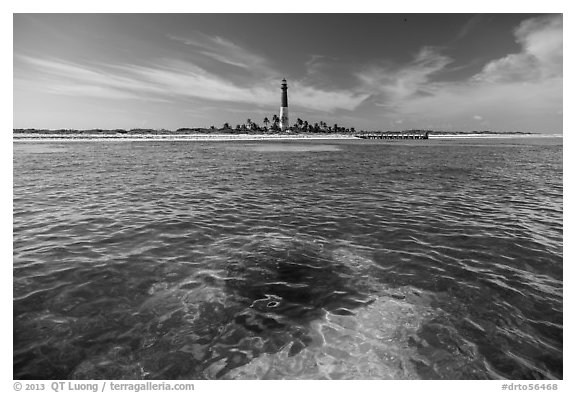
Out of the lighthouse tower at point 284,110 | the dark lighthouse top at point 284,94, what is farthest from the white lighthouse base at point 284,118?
the dark lighthouse top at point 284,94

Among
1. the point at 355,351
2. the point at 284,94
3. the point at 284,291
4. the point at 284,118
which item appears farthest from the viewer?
the point at 284,118

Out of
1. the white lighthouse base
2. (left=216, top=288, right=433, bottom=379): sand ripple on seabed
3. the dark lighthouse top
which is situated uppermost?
the dark lighthouse top

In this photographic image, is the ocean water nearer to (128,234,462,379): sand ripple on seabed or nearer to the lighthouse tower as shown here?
(128,234,462,379): sand ripple on seabed

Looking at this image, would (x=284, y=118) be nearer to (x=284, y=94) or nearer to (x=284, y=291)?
(x=284, y=94)

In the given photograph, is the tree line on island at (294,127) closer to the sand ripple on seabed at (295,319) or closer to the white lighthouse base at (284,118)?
the white lighthouse base at (284,118)

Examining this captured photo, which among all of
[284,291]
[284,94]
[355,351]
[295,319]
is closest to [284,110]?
[284,94]

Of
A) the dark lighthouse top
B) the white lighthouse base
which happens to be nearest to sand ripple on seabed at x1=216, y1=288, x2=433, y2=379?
the white lighthouse base

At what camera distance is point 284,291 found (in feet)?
24.9

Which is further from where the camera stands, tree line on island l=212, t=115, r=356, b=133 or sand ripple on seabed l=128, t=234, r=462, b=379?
tree line on island l=212, t=115, r=356, b=133

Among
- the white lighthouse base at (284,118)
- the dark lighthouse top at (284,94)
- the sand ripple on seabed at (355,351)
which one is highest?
the dark lighthouse top at (284,94)

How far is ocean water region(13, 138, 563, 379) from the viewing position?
A: 5.50 meters

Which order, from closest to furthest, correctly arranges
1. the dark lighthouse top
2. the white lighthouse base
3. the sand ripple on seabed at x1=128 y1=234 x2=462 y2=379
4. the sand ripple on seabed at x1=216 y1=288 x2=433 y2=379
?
the sand ripple on seabed at x1=216 y1=288 x2=433 y2=379 < the sand ripple on seabed at x1=128 y1=234 x2=462 y2=379 < the dark lighthouse top < the white lighthouse base

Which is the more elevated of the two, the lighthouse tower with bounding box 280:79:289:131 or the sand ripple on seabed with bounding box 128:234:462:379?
the lighthouse tower with bounding box 280:79:289:131

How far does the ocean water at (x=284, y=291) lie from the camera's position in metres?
5.50
